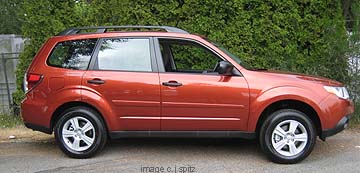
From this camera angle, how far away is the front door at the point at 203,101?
5250 millimetres

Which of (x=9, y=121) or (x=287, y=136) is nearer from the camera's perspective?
(x=287, y=136)

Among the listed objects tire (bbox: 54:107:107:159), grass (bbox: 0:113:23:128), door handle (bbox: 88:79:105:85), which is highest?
door handle (bbox: 88:79:105:85)

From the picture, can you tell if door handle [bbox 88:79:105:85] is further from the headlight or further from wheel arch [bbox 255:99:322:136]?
the headlight

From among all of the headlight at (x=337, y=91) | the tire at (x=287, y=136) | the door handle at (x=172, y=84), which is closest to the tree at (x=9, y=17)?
the door handle at (x=172, y=84)

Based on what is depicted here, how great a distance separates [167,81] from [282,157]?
1.78 metres

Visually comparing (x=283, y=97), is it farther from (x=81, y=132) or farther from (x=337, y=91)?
(x=81, y=132)

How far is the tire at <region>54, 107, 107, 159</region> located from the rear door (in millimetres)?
276

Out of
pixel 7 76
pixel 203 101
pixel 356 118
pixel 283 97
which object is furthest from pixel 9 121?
pixel 356 118

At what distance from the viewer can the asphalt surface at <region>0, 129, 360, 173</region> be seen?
5191 mm

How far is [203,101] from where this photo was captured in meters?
5.29

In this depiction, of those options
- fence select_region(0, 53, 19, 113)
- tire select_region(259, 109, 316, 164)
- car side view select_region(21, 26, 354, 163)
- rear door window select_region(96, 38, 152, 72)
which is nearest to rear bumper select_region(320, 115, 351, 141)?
car side view select_region(21, 26, 354, 163)

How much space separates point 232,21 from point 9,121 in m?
4.70

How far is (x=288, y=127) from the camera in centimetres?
529

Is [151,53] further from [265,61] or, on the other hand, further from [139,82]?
[265,61]
